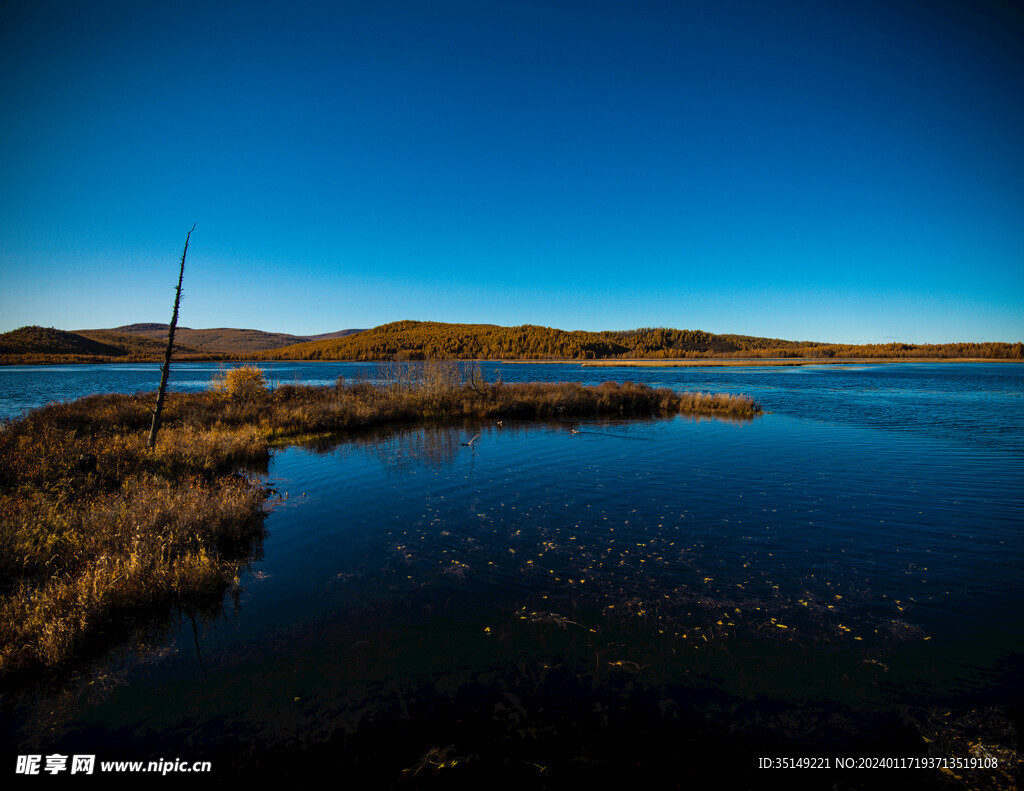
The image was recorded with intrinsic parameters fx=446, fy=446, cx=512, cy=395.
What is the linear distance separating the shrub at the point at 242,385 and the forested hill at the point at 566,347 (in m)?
106

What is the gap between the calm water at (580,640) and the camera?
180 inches

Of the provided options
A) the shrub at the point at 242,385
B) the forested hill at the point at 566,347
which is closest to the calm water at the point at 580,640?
the shrub at the point at 242,385

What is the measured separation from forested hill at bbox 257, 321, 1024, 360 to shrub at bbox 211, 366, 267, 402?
106115mm

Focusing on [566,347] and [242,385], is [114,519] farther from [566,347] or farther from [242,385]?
[566,347]

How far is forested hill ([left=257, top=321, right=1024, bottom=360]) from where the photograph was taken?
144m

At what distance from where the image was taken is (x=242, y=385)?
92.2 feet

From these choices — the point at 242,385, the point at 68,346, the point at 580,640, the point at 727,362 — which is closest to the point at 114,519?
the point at 580,640

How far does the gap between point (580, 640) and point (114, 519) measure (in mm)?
8772

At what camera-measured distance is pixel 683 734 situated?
15.3 feet

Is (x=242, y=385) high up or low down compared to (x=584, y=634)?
up

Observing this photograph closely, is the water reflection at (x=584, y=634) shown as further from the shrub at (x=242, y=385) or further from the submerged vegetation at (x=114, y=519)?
the shrub at (x=242, y=385)

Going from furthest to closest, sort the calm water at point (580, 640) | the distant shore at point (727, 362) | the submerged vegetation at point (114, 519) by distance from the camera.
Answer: the distant shore at point (727, 362) → the submerged vegetation at point (114, 519) → the calm water at point (580, 640)

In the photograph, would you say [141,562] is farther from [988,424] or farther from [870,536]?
[988,424]

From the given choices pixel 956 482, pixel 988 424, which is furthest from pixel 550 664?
pixel 988 424
